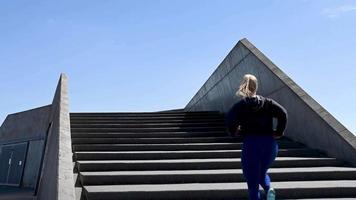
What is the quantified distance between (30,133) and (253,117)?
15.2 m

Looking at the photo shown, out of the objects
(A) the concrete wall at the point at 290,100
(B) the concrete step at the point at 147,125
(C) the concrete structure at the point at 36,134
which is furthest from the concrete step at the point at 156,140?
(B) the concrete step at the point at 147,125

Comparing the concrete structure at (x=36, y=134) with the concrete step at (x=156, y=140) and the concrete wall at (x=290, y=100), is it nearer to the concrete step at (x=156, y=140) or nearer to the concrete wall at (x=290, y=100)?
the concrete step at (x=156, y=140)

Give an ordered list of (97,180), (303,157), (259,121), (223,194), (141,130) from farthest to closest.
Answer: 1. (141,130)
2. (303,157)
3. (97,180)
4. (223,194)
5. (259,121)

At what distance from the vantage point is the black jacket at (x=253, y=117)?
4.27m

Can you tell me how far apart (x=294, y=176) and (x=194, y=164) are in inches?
56.3

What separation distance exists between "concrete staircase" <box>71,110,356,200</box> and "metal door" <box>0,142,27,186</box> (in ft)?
29.8

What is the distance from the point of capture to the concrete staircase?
5430mm

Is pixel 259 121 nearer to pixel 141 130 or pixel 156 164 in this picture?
pixel 156 164

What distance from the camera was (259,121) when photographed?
4.28 m

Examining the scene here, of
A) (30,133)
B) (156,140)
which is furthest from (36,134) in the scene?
(156,140)

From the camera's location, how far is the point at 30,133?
707 inches

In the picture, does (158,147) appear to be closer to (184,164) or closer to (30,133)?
(184,164)

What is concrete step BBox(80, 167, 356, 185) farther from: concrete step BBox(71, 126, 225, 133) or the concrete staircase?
concrete step BBox(71, 126, 225, 133)

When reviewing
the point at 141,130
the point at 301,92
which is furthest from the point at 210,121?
the point at 301,92
